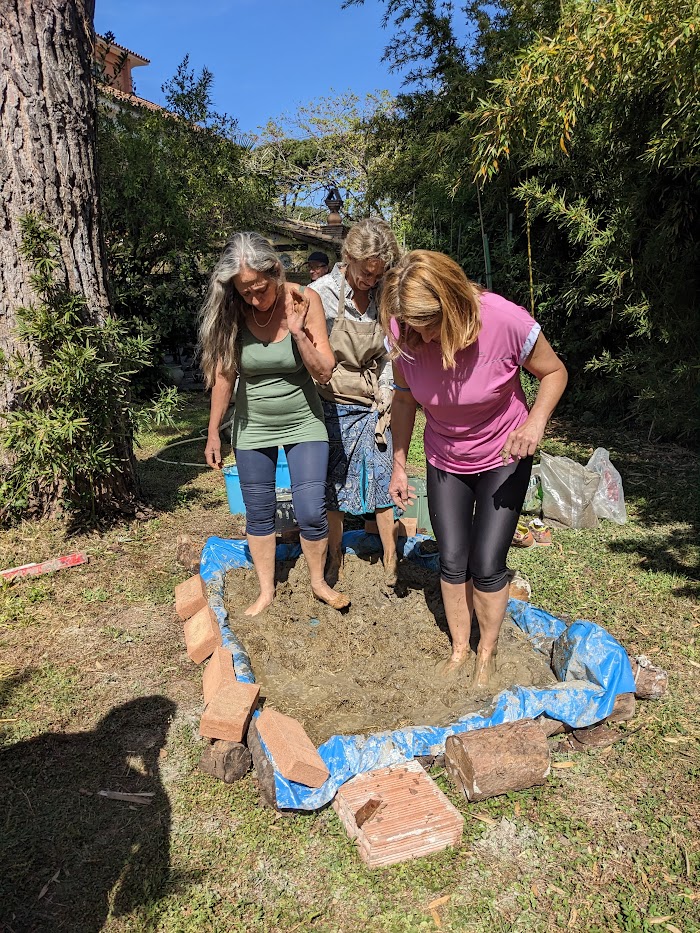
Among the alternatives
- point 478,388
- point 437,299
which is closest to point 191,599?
point 478,388

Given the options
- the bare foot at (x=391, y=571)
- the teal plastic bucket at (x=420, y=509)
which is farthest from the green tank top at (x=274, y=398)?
the teal plastic bucket at (x=420, y=509)

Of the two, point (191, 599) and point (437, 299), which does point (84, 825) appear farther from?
point (437, 299)

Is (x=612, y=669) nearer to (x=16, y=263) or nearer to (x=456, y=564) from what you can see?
(x=456, y=564)

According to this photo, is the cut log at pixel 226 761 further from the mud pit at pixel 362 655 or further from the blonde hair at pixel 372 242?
A: the blonde hair at pixel 372 242

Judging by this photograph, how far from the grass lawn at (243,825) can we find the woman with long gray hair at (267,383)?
0.77m

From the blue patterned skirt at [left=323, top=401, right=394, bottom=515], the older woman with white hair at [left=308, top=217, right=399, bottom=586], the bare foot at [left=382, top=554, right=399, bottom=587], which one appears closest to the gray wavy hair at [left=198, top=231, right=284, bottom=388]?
the older woman with white hair at [left=308, top=217, right=399, bottom=586]

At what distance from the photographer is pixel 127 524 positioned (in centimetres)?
466

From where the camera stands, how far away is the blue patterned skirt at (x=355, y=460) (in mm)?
3344

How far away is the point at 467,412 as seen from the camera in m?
2.45

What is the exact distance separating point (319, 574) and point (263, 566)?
0.29 m

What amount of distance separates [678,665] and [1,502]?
158 inches

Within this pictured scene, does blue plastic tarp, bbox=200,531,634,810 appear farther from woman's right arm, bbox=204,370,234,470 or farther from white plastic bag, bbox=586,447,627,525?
white plastic bag, bbox=586,447,627,525

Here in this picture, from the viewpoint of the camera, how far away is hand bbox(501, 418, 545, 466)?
235cm

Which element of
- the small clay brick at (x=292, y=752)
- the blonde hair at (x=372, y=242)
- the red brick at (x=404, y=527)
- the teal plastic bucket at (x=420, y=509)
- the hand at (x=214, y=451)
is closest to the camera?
the small clay brick at (x=292, y=752)
